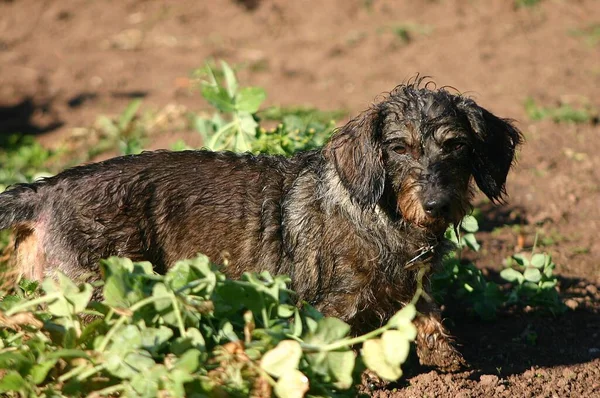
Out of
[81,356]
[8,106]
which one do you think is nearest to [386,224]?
[81,356]

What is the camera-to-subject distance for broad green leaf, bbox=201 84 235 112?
5.74 meters

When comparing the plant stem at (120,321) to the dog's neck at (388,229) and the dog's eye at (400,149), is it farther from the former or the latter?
the dog's eye at (400,149)

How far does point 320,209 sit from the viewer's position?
4.89 m

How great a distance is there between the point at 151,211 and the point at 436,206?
1.57 meters

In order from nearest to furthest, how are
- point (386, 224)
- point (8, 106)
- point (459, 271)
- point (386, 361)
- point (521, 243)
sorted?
point (386, 361) < point (386, 224) < point (459, 271) < point (521, 243) < point (8, 106)

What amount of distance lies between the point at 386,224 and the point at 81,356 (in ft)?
6.71

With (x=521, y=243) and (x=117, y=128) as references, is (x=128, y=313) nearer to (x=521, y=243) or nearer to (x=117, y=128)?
(x=521, y=243)

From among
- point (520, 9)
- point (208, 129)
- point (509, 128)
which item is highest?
point (509, 128)

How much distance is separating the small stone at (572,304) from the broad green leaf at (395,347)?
2.98 meters

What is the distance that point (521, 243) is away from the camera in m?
6.74

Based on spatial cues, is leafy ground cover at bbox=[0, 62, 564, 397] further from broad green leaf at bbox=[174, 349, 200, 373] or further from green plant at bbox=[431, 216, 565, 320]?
green plant at bbox=[431, 216, 565, 320]

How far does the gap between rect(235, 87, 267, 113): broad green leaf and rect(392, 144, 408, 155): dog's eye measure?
1.51 meters

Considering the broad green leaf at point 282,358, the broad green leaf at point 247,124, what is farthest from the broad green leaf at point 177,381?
the broad green leaf at point 247,124

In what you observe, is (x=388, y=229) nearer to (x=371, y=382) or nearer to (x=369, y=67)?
(x=371, y=382)
